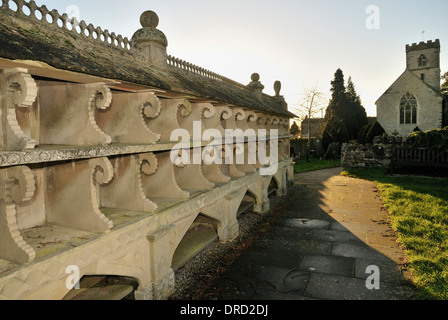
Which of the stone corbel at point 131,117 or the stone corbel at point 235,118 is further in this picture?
the stone corbel at point 235,118

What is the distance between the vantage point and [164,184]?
5.45 metres

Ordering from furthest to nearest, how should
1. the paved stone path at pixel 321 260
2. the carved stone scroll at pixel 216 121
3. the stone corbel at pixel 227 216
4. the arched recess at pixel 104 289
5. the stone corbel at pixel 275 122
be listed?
the stone corbel at pixel 275 122, the carved stone scroll at pixel 216 121, the stone corbel at pixel 227 216, the paved stone path at pixel 321 260, the arched recess at pixel 104 289

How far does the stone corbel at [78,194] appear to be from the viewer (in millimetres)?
3537

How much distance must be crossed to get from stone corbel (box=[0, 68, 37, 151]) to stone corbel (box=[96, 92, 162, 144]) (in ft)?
5.91

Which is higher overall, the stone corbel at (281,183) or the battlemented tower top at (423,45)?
the battlemented tower top at (423,45)

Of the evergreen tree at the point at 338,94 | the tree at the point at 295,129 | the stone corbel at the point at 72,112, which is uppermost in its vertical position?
the evergreen tree at the point at 338,94

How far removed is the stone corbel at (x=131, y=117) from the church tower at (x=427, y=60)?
1872 inches

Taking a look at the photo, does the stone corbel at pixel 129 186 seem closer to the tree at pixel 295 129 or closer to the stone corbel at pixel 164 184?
the stone corbel at pixel 164 184

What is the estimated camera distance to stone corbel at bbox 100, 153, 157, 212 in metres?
4.50

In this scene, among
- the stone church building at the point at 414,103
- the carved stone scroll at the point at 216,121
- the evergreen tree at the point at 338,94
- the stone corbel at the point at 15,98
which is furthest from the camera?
the evergreen tree at the point at 338,94

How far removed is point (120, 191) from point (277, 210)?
269 inches

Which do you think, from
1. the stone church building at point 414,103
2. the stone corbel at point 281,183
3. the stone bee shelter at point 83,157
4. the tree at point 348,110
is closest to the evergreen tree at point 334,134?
Answer: the tree at point 348,110

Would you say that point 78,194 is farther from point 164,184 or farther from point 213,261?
point 213,261
